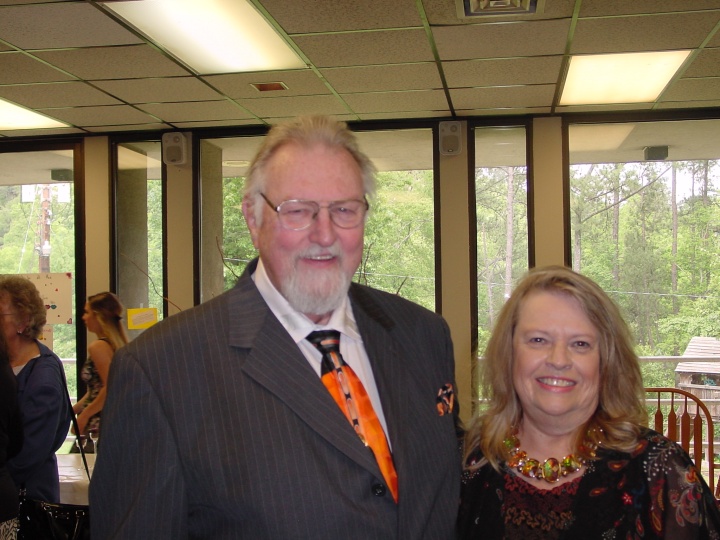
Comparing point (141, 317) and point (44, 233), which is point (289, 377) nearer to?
point (141, 317)

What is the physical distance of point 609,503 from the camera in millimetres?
1568

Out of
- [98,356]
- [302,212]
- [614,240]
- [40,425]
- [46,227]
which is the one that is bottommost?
[40,425]

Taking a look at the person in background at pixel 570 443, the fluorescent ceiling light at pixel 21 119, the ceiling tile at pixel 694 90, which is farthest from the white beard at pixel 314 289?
the fluorescent ceiling light at pixel 21 119

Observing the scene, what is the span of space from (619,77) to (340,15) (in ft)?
7.08

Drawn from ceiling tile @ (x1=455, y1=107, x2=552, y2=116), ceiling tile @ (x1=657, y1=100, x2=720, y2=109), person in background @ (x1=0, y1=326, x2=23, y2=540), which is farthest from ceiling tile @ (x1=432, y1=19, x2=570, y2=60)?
person in background @ (x1=0, y1=326, x2=23, y2=540)

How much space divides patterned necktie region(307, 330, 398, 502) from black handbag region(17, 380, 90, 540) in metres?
1.10

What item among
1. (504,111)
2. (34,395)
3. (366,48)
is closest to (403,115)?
(504,111)

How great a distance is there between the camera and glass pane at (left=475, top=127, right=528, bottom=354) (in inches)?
235

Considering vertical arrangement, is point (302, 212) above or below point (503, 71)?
below

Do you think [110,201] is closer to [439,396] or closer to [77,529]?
[77,529]

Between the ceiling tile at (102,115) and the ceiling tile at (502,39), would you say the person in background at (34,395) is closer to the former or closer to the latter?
the ceiling tile at (502,39)

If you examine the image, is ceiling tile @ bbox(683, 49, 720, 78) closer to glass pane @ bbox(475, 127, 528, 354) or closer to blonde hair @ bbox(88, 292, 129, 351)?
glass pane @ bbox(475, 127, 528, 354)

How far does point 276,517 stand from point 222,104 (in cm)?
450

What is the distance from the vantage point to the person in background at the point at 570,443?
60.9 inches
